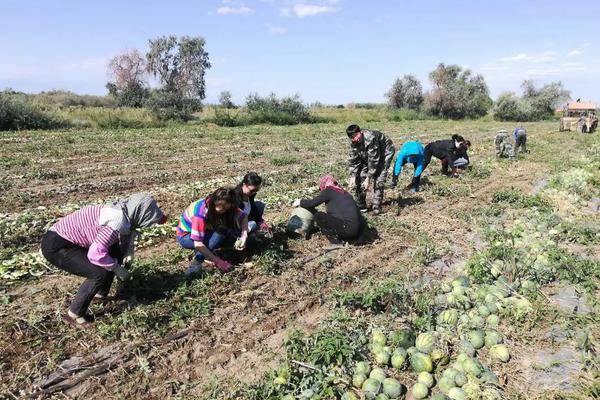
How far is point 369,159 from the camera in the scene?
8336 millimetres

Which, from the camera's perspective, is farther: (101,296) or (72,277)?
(72,277)

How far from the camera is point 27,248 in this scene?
656cm

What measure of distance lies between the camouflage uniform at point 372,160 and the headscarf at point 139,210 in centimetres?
464

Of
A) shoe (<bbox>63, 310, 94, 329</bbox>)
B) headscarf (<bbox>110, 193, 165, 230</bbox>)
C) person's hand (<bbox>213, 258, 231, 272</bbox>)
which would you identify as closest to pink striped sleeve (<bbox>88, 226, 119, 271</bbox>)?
headscarf (<bbox>110, 193, 165, 230</bbox>)

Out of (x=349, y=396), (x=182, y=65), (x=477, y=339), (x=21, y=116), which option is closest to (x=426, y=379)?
(x=349, y=396)

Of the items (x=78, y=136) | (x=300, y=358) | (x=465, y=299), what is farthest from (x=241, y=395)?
(x=78, y=136)

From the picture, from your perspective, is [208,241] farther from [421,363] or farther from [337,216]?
[421,363]

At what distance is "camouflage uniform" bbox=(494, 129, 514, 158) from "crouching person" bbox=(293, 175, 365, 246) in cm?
1095

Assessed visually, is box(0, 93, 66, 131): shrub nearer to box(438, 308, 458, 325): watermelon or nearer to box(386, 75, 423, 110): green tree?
box(438, 308, 458, 325): watermelon

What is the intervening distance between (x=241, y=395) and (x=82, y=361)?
157cm

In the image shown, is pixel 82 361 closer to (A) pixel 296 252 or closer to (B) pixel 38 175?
(A) pixel 296 252

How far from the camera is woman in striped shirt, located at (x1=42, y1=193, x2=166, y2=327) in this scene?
14.3ft

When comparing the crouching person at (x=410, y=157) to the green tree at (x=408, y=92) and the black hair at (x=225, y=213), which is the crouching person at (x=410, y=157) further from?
the green tree at (x=408, y=92)

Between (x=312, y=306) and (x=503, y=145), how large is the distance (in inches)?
523
